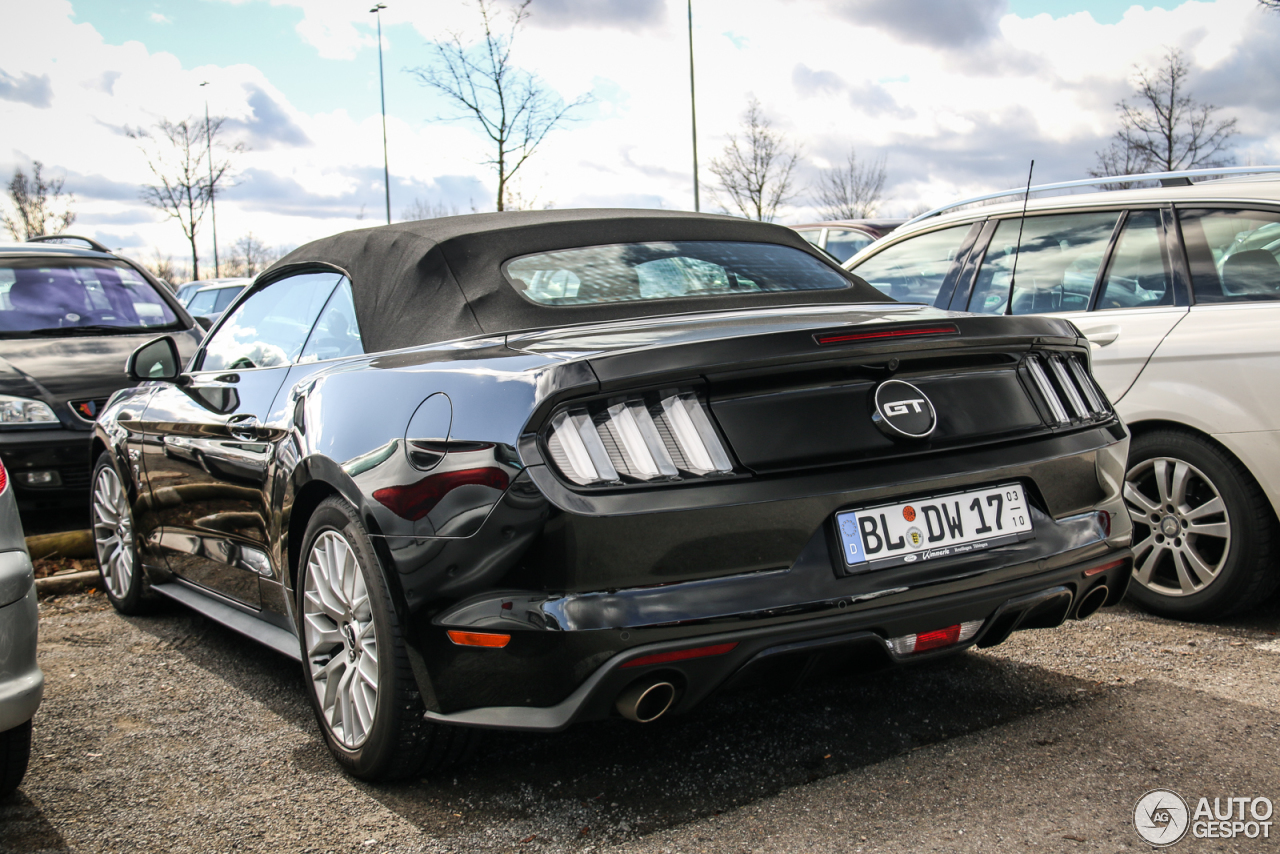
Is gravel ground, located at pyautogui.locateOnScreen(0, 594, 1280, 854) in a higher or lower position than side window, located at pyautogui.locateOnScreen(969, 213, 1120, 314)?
lower

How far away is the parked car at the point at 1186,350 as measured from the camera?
13.3 feet

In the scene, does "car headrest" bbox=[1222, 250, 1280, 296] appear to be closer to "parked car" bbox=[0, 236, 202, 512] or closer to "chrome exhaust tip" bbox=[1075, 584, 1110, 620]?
"chrome exhaust tip" bbox=[1075, 584, 1110, 620]

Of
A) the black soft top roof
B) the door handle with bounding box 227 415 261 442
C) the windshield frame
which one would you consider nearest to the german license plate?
the black soft top roof

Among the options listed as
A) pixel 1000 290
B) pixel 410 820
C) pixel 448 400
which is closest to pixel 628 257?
pixel 448 400

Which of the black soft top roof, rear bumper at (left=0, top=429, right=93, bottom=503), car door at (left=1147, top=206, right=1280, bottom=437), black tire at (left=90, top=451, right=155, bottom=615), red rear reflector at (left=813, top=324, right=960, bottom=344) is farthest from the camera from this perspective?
rear bumper at (left=0, top=429, right=93, bottom=503)

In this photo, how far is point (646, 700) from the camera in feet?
8.03

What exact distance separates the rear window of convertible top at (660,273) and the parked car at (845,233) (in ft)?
33.4

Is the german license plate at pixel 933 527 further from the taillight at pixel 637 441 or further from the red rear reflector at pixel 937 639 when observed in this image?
the taillight at pixel 637 441

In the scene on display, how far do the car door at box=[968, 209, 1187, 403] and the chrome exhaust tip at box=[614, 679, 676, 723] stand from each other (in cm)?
264

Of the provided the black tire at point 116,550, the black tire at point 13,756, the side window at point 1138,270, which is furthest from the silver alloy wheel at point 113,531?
the side window at point 1138,270

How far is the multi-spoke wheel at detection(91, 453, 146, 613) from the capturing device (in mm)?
4809

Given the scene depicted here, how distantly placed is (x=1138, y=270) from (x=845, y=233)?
32.2ft

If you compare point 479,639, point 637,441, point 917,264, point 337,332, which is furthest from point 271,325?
point 917,264

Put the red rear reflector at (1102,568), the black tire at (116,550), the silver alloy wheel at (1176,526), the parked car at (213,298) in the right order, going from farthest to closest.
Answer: the parked car at (213,298) → the black tire at (116,550) → the silver alloy wheel at (1176,526) → the red rear reflector at (1102,568)
